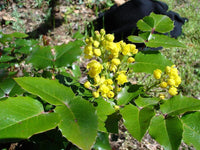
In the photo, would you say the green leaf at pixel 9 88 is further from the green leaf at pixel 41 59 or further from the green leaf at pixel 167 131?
the green leaf at pixel 167 131

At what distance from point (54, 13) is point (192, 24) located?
99.7 inches

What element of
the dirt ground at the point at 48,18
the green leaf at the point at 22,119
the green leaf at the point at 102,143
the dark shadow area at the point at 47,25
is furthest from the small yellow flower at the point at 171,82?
the dark shadow area at the point at 47,25

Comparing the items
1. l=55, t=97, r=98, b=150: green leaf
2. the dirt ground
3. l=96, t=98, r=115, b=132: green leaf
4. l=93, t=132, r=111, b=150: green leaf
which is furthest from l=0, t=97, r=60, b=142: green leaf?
the dirt ground

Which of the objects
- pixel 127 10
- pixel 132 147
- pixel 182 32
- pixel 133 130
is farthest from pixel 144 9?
pixel 133 130

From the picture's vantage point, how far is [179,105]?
86 cm

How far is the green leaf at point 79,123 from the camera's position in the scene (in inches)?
24.2

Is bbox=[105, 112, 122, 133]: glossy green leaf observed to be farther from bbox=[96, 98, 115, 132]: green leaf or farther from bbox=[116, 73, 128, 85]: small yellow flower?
bbox=[116, 73, 128, 85]: small yellow flower

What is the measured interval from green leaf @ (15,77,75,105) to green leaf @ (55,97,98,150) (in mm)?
33

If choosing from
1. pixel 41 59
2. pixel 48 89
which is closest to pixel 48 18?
pixel 41 59

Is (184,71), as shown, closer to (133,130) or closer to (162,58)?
(162,58)

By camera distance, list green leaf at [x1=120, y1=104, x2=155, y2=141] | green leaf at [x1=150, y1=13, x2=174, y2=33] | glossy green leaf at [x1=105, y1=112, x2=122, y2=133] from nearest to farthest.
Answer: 1. green leaf at [x1=120, y1=104, x2=155, y2=141]
2. glossy green leaf at [x1=105, y1=112, x2=122, y2=133]
3. green leaf at [x1=150, y1=13, x2=174, y2=33]

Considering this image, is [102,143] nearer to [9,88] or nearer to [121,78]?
[121,78]

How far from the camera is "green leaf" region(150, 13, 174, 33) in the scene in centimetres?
107

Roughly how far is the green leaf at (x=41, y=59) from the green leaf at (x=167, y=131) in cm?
66
